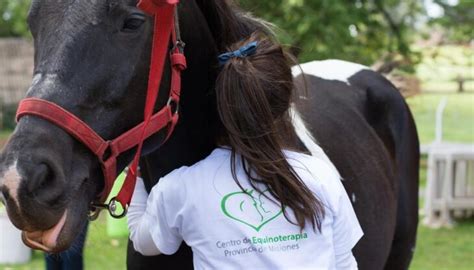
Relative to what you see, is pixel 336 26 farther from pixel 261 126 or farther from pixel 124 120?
pixel 124 120

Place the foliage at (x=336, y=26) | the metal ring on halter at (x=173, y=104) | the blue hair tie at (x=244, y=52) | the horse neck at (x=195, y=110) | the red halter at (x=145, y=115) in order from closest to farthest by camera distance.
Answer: the red halter at (x=145, y=115) → the metal ring on halter at (x=173, y=104) → the blue hair tie at (x=244, y=52) → the horse neck at (x=195, y=110) → the foliage at (x=336, y=26)

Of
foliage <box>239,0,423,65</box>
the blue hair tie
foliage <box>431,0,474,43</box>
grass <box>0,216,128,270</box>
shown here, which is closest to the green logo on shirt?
the blue hair tie

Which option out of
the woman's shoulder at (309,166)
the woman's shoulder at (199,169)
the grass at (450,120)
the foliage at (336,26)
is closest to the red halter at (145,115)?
the woman's shoulder at (199,169)

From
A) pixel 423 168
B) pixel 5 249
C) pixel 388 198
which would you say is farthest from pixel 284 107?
pixel 423 168

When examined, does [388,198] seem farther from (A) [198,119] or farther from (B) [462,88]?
(B) [462,88]

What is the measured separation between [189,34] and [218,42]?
0.15 meters

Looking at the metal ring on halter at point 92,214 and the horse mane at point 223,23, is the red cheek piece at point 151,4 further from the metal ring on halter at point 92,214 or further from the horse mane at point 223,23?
the metal ring on halter at point 92,214

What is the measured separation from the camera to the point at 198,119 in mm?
2406

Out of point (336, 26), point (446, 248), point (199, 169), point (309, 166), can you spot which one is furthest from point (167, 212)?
point (336, 26)

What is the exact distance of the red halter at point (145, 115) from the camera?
1.86 meters

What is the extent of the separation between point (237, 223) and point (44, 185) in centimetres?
56

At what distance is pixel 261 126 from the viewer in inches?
85.7

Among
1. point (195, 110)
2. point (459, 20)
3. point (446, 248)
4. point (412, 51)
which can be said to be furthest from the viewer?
point (459, 20)

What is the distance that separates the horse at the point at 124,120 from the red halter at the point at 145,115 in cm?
2
